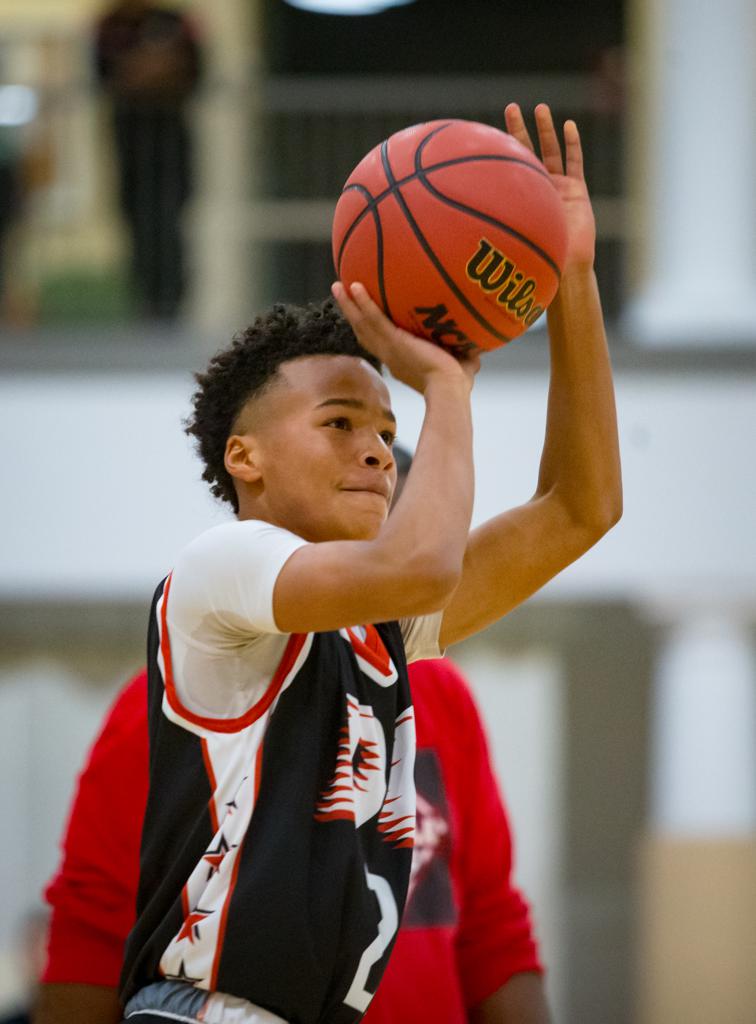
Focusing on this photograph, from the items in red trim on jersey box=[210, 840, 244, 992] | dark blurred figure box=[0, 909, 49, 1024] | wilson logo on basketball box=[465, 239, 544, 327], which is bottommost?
dark blurred figure box=[0, 909, 49, 1024]

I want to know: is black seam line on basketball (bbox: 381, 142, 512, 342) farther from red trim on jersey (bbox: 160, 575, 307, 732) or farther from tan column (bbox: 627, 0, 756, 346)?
tan column (bbox: 627, 0, 756, 346)

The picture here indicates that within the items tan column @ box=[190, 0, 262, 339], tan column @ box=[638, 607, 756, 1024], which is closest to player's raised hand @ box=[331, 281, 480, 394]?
tan column @ box=[638, 607, 756, 1024]

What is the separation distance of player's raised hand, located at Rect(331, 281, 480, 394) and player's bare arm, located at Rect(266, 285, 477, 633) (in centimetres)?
2

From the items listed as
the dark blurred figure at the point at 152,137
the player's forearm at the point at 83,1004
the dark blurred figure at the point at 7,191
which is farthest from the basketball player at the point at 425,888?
the dark blurred figure at the point at 7,191

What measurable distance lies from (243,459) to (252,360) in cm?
16

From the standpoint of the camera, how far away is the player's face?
2.19m

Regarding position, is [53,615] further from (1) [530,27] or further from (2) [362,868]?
(2) [362,868]

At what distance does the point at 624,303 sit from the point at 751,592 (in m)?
1.86

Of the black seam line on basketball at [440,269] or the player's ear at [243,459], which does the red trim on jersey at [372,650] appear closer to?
the player's ear at [243,459]

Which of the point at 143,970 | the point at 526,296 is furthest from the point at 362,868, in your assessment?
the point at 526,296

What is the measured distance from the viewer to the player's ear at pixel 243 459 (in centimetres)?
A: 224

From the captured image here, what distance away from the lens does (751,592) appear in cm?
709

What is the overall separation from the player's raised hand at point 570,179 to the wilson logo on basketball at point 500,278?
263 mm

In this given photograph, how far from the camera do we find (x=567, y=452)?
2506 millimetres
